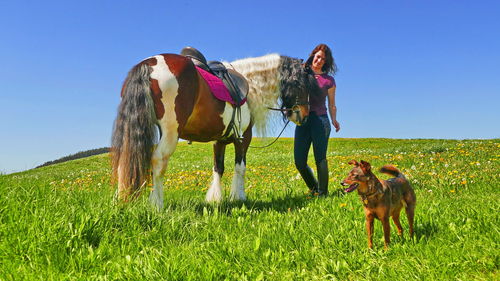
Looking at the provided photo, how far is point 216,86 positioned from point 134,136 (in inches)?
65.1

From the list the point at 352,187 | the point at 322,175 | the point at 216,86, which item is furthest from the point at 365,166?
the point at 322,175

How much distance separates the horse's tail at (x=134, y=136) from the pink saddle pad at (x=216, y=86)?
3.25 ft

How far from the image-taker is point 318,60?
730cm

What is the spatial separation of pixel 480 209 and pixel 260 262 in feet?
10.7

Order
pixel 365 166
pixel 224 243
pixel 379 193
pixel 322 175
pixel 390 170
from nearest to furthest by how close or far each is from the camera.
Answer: pixel 365 166 → pixel 379 193 → pixel 390 170 → pixel 224 243 → pixel 322 175

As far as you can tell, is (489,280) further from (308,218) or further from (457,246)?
(308,218)

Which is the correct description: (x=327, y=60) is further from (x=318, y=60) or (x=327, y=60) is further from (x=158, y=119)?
(x=158, y=119)

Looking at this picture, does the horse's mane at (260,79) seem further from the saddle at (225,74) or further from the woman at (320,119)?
the woman at (320,119)

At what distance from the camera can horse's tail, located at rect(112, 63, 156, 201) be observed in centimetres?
503

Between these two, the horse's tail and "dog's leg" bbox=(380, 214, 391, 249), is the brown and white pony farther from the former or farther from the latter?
"dog's leg" bbox=(380, 214, 391, 249)

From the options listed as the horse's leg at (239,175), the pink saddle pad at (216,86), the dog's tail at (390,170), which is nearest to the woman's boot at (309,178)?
the horse's leg at (239,175)

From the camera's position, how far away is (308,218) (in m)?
5.38

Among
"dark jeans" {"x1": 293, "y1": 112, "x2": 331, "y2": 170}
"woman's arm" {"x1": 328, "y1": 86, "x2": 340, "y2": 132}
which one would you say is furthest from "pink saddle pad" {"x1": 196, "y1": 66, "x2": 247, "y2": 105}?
"woman's arm" {"x1": 328, "y1": 86, "x2": 340, "y2": 132}

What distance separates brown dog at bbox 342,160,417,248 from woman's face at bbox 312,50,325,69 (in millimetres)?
3965
